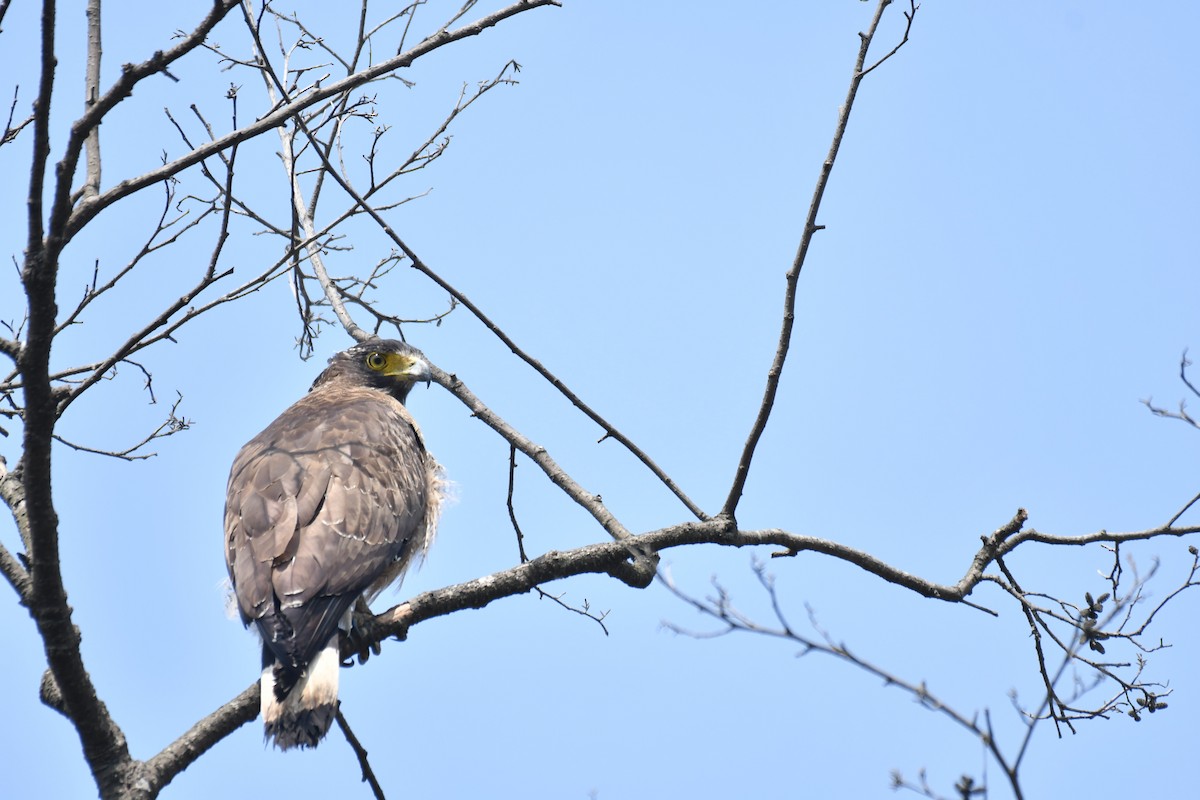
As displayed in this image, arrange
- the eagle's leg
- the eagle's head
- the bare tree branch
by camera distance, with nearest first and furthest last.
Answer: the bare tree branch
the eagle's leg
the eagle's head

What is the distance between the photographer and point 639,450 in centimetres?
459

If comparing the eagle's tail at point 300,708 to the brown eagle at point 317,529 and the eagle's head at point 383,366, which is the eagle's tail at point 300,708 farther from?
the eagle's head at point 383,366

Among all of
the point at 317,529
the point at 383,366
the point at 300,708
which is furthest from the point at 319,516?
the point at 383,366

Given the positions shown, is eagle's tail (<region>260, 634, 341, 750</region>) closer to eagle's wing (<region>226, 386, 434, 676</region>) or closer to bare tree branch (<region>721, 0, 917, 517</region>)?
eagle's wing (<region>226, 386, 434, 676</region>)

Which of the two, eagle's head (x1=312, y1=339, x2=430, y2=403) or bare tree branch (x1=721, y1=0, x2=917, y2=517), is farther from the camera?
eagle's head (x1=312, y1=339, x2=430, y2=403)

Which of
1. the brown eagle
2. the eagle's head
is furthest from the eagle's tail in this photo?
the eagle's head

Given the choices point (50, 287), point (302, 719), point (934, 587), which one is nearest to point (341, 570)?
point (302, 719)

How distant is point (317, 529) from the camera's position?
5.01 meters

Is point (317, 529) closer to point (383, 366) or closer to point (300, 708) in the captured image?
point (300, 708)

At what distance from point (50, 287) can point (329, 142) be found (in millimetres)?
3078

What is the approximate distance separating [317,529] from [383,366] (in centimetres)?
213

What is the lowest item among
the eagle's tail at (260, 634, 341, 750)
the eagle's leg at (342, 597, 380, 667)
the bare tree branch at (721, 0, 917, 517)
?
the eagle's tail at (260, 634, 341, 750)

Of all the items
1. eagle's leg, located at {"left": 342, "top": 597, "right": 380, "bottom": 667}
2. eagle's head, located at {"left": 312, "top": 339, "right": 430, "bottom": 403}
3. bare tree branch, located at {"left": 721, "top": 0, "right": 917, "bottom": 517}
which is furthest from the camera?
eagle's head, located at {"left": 312, "top": 339, "right": 430, "bottom": 403}

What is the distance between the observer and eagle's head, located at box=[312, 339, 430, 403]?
681cm
